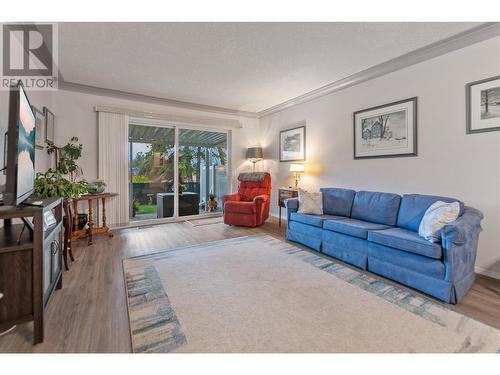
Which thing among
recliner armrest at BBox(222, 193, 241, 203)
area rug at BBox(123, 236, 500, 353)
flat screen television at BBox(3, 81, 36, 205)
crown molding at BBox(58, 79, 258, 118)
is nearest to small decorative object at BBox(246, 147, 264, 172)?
crown molding at BBox(58, 79, 258, 118)

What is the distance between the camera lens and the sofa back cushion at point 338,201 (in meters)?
3.31

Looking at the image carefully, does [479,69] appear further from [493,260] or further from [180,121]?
[180,121]

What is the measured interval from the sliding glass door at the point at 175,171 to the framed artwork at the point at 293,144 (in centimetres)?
140

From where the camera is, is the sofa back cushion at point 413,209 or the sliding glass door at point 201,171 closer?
the sofa back cushion at point 413,209

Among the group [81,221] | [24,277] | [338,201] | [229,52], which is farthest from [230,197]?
[24,277]

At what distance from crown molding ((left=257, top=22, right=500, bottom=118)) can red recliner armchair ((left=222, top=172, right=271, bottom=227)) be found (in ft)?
6.28

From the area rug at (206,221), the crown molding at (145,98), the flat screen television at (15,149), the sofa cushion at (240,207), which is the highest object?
the crown molding at (145,98)

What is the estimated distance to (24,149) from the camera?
1528 millimetres

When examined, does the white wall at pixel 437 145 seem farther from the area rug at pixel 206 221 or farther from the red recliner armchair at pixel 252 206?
the area rug at pixel 206 221

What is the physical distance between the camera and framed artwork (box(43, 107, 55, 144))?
3295mm

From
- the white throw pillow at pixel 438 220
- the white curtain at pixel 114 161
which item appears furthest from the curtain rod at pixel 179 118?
the white throw pillow at pixel 438 220

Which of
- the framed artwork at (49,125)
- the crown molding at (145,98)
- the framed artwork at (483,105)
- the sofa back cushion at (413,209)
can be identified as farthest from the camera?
the crown molding at (145,98)

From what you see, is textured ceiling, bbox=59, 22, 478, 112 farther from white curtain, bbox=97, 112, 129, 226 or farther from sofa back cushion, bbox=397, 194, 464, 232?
sofa back cushion, bbox=397, 194, 464, 232
